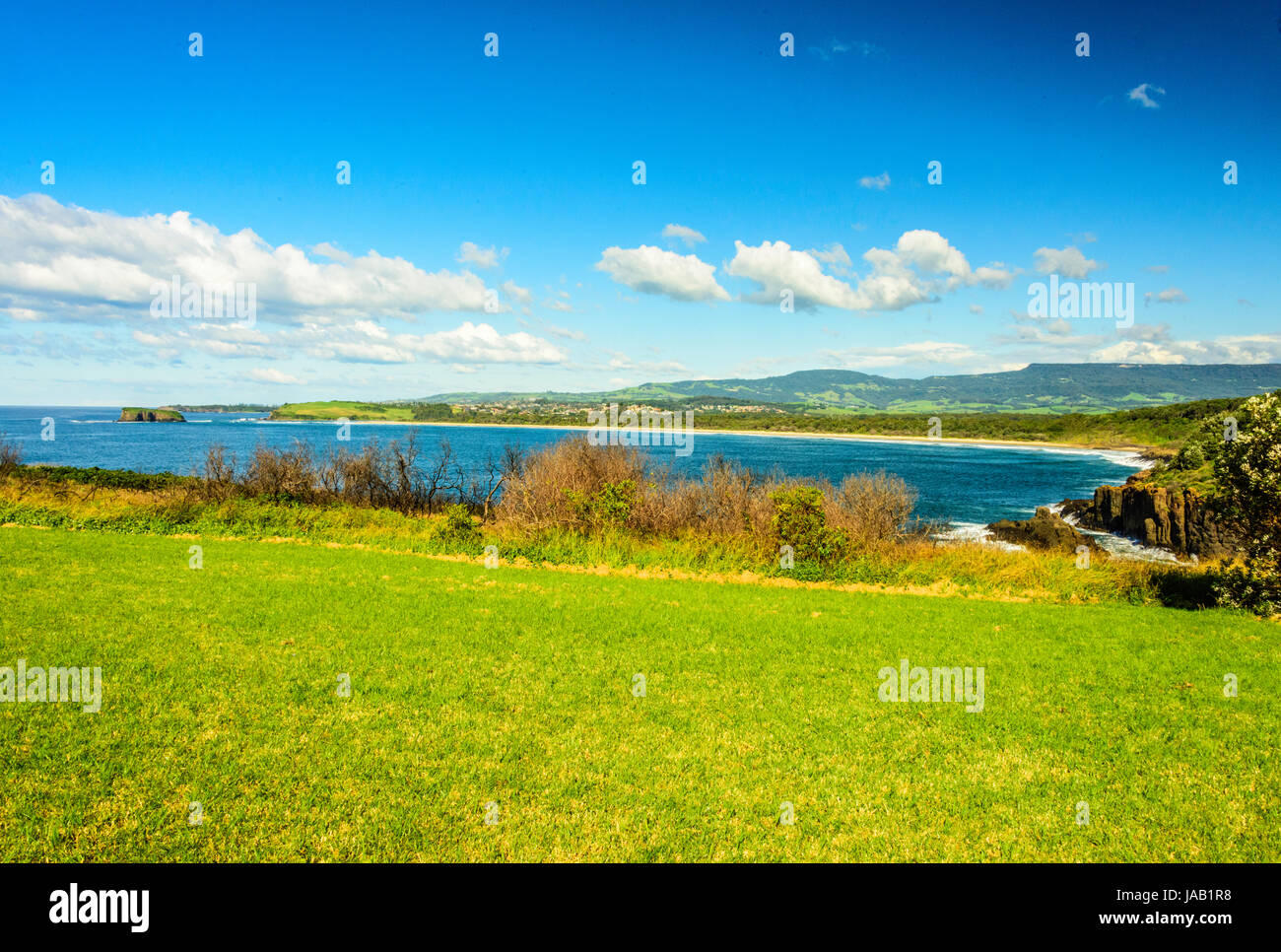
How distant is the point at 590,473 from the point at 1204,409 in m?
131

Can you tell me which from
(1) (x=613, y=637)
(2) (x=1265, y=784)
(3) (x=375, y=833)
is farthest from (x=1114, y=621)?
(3) (x=375, y=833)

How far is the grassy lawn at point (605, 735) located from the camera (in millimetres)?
6184

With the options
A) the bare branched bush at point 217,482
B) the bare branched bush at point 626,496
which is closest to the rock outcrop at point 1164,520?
the bare branched bush at point 626,496

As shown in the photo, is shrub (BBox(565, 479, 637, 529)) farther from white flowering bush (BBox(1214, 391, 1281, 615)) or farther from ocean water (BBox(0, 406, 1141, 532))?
white flowering bush (BBox(1214, 391, 1281, 615))

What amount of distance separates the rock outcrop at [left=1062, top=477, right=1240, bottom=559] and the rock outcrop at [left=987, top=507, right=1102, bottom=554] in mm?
4428

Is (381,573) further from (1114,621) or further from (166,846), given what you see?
(1114,621)

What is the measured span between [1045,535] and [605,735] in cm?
4309

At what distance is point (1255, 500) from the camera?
16.0 meters

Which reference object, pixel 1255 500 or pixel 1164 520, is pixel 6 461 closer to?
pixel 1255 500

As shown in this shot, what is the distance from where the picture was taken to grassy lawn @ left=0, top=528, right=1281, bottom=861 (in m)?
6.18

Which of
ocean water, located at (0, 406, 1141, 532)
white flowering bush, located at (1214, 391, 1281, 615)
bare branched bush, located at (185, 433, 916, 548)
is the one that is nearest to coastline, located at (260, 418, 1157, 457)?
ocean water, located at (0, 406, 1141, 532)

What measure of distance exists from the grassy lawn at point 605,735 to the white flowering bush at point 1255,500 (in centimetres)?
198

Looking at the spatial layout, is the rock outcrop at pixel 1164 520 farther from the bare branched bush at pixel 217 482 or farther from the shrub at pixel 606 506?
the bare branched bush at pixel 217 482

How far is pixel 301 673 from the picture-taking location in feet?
33.2
